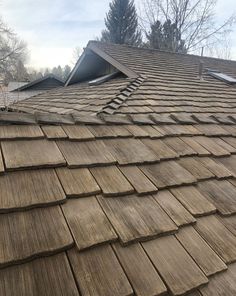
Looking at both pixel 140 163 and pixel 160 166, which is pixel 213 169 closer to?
pixel 160 166

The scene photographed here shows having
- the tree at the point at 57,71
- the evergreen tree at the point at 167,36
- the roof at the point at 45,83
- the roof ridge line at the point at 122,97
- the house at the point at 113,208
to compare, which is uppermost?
the evergreen tree at the point at 167,36

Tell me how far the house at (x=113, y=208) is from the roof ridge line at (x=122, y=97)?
0.68 meters

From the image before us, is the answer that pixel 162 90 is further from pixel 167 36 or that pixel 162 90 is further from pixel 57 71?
pixel 57 71

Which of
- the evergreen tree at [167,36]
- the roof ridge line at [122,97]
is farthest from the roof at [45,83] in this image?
the roof ridge line at [122,97]

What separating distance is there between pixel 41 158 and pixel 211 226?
1.03 meters

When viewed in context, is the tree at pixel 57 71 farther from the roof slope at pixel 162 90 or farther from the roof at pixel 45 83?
the roof slope at pixel 162 90

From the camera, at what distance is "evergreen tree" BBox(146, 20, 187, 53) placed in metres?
22.8

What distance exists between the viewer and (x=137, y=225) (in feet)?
4.29

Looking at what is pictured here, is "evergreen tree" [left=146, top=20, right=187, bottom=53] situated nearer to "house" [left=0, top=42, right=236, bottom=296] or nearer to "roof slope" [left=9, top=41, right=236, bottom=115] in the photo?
"roof slope" [left=9, top=41, right=236, bottom=115]

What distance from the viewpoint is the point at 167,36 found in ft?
76.7

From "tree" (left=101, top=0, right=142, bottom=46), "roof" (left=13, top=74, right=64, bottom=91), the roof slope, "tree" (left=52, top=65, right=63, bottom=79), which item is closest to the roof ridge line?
the roof slope

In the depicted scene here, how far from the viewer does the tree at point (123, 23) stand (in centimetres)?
2816

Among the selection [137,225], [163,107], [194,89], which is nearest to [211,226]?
[137,225]

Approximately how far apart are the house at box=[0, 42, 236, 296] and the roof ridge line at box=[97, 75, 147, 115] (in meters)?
0.68
